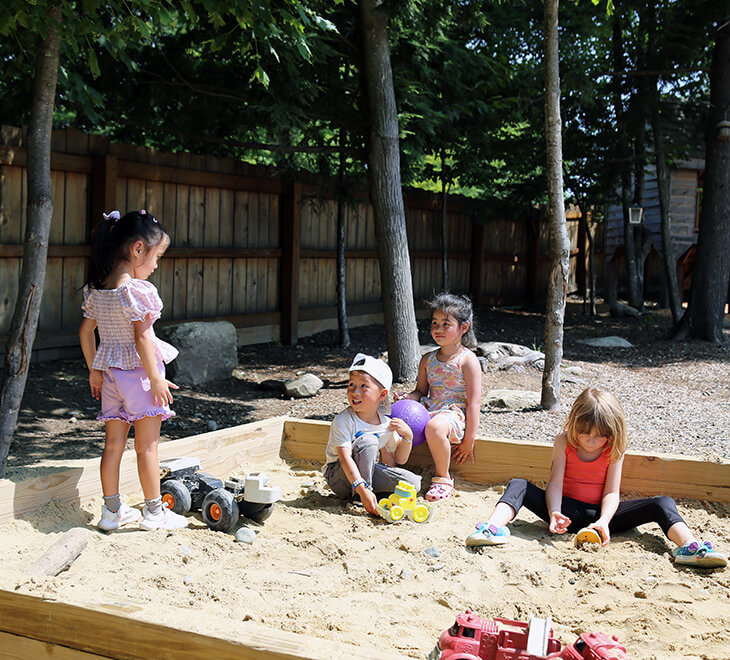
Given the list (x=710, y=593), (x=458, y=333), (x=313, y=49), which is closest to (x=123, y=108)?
(x=313, y=49)

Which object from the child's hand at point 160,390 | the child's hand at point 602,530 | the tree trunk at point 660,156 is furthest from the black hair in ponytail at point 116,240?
the tree trunk at point 660,156

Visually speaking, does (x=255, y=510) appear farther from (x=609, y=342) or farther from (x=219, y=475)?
(x=609, y=342)

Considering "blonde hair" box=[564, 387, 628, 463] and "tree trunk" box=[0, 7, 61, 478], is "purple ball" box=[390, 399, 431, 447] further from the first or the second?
"tree trunk" box=[0, 7, 61, 478]

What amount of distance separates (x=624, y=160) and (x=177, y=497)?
451 inches

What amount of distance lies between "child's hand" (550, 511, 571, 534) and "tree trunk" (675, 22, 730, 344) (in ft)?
27.3

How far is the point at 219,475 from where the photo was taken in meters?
4.33

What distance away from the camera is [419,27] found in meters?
8.23

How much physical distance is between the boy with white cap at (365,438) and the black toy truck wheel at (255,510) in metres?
0.45

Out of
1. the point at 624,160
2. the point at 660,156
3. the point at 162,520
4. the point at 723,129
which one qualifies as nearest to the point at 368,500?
the point at 162,520

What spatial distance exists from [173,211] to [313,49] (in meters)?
2.66

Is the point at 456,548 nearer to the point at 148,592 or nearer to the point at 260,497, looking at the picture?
the point at 260,497

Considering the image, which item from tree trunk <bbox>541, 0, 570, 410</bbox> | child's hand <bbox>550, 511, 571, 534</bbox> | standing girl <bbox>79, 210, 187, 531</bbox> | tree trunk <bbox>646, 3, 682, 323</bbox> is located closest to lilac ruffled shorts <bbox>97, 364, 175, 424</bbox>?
standing girl <bbox>79, 210, 187, 531</bbox>

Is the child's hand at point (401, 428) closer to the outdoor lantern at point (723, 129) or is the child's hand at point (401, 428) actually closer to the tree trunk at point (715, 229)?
the tree trunk at point (715, 229)

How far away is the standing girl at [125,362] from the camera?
3.37m
